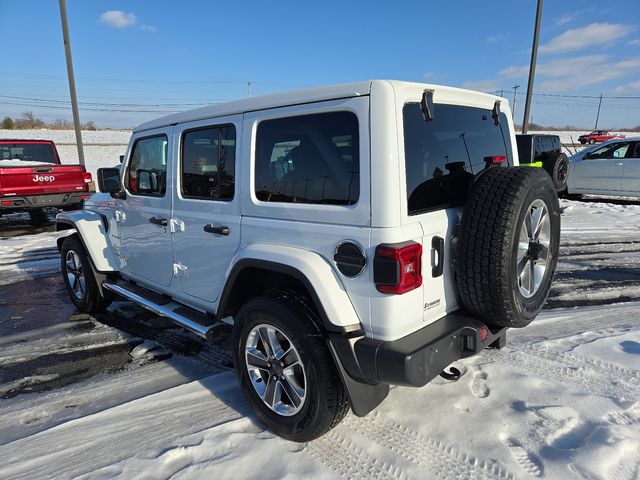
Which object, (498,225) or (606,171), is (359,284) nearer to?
(498,225)

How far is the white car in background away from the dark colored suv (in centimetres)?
90

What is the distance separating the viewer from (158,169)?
12.0 ft

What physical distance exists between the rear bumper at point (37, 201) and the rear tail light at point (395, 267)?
33.2 feet

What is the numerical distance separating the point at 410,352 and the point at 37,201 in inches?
408

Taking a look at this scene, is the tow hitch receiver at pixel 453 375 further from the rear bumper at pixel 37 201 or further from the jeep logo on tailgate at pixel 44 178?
the jeep logo on tailgate at pixel 44 178

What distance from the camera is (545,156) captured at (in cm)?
1069

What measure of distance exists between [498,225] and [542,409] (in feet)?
4.26

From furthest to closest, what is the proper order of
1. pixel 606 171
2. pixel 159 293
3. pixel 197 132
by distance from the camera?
pixel 606 171, pixel 159 293, pixel 197 132

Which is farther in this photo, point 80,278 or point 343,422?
point 80,278

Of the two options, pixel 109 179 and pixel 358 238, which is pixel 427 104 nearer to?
pixel 358 238

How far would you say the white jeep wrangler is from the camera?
84.7 inches

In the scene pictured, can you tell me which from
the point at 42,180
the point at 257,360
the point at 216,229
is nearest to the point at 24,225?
the point at 42,180

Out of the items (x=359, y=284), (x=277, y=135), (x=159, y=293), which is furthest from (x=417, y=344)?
(x=159, y=293)

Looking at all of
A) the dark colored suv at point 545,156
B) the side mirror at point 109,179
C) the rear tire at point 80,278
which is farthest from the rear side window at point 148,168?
the dark colored suv at point 545,156
